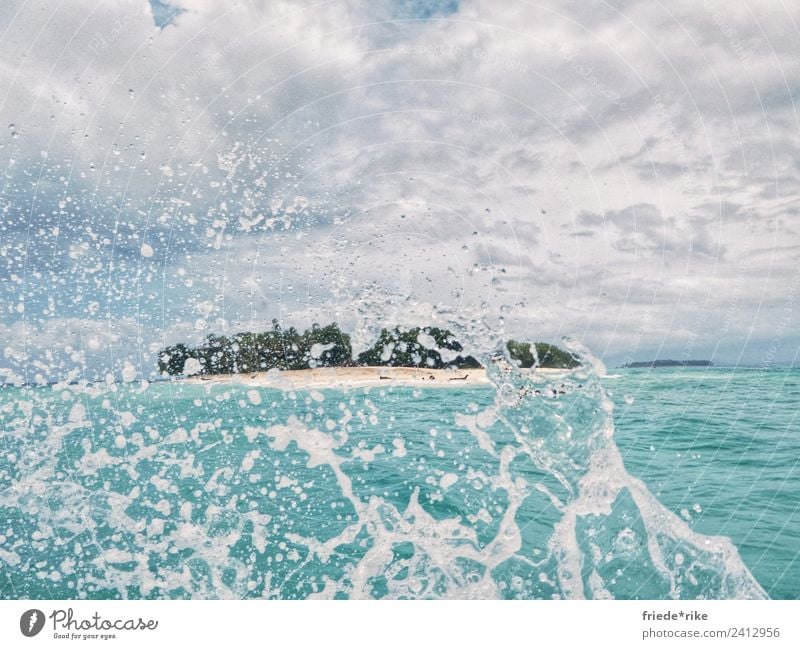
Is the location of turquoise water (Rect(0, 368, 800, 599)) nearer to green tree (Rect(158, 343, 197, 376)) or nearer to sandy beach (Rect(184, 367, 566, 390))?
green tree (Rect(158, 343, 197, 376))

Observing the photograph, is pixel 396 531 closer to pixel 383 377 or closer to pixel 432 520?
pixel 432 520

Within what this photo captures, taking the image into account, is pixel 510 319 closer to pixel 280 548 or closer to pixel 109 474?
pixel 280 548

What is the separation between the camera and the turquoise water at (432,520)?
657cm

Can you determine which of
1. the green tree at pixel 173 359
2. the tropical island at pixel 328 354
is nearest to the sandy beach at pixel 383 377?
the tropical island at pixel 328 354

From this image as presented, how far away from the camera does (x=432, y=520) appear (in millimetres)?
8242

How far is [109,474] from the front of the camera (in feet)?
40.9
